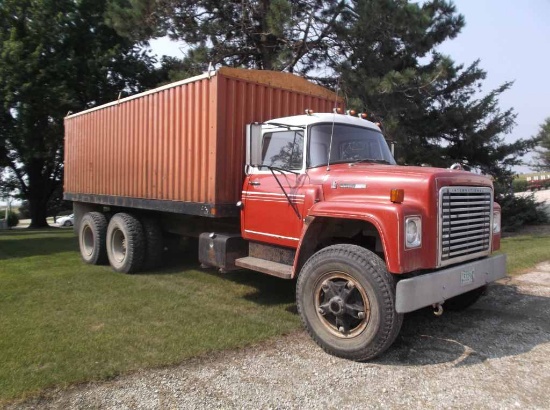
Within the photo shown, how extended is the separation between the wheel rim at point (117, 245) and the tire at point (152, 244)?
52cm

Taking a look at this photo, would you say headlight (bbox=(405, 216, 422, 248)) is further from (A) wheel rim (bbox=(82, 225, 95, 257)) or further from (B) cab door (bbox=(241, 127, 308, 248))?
(A) wheel rim (bbox=(82, 225, 95, 257))

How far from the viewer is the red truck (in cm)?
425

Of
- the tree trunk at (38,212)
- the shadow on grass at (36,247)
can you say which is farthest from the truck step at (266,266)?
the tree trunk at (38,212)

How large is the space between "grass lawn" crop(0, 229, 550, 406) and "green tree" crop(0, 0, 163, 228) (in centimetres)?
1267

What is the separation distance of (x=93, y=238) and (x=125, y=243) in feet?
4.22

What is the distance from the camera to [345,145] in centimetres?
555

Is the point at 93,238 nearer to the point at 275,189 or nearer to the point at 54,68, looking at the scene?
the point at 275,189

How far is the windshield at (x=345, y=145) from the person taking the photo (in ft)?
17.6

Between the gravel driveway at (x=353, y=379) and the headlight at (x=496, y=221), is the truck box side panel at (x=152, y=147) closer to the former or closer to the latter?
the gravel driveway at (x=353, y=379)

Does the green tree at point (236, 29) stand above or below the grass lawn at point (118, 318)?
above

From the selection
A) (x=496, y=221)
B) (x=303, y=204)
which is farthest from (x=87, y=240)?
(x=496, y=221)

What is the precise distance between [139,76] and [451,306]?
62.3 ft

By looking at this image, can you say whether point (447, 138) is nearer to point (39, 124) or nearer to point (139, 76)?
point (139, 76)

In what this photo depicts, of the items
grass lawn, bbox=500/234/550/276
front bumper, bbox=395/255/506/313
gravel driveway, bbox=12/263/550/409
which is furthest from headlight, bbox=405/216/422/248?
grass lawn, bbox=500/234/550/276
